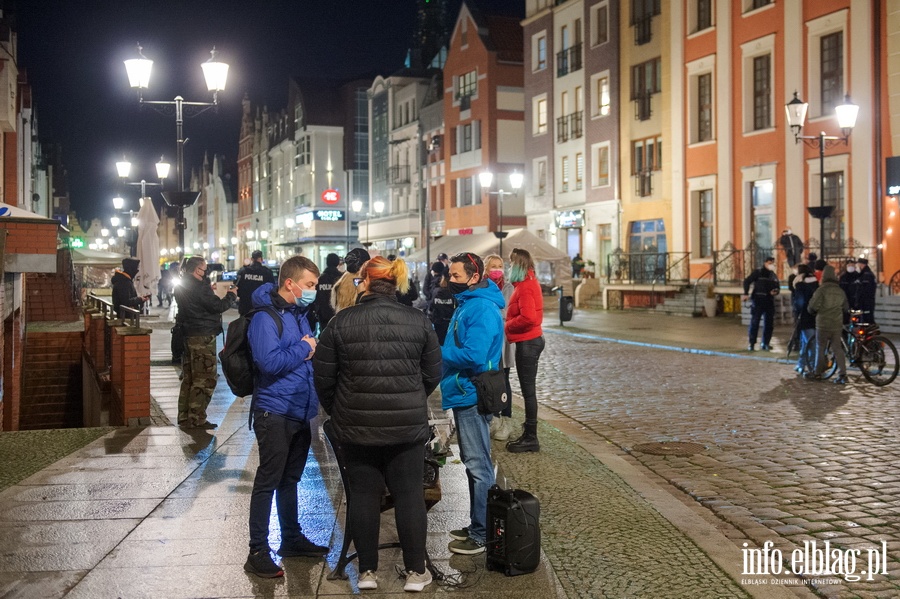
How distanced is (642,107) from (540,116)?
367 inches

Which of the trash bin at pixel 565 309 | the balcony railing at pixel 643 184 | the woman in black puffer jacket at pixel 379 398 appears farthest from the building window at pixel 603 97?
the woman in black puffer jacket at pixel 379 398

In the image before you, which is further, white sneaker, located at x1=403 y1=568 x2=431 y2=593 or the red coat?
the red coat

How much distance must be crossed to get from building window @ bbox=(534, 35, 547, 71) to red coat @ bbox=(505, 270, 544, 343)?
38.4 meters

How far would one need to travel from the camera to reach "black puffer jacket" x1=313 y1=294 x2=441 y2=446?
16.6 ft

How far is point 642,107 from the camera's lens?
38406mm

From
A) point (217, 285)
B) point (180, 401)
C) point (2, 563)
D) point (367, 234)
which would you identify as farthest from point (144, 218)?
point (367, 234)

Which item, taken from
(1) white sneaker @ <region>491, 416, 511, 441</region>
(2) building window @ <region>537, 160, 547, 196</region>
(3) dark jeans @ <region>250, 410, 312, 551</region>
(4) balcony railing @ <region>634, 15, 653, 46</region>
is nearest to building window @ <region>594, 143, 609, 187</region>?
(4) balcony railing @ <region>634, 15, 653, 46</region>

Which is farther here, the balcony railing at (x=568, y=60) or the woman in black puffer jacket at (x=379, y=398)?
the balcony railing at (x=568, y=60)

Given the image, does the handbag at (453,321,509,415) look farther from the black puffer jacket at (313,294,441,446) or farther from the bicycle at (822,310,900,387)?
the bicycle at (822,310,900,387)

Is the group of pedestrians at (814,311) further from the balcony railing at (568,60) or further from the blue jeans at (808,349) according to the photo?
the balcony railing at (568,60)

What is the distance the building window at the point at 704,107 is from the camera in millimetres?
34406

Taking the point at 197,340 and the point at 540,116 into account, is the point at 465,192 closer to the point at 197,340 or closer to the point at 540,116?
the point at 540,116

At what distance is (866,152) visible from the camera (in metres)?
27.2

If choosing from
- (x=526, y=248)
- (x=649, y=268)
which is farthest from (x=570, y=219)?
(x=526, y=248)
